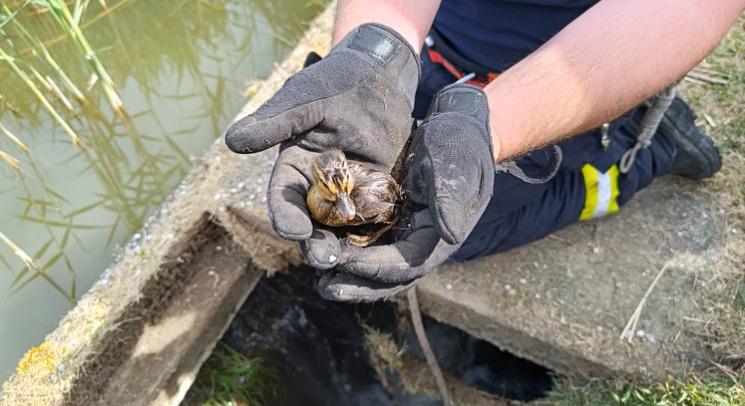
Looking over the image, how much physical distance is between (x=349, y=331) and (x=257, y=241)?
57 centimetres

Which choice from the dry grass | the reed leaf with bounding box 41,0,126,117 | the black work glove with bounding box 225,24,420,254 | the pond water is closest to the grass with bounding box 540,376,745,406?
the dry grass

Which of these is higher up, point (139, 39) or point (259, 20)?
point (139, 39)

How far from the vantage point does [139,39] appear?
3523 millimetres

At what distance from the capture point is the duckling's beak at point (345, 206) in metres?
1.45

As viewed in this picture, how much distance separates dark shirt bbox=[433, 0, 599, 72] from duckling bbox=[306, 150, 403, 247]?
776 mm

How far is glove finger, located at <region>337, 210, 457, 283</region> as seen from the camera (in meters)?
1.40

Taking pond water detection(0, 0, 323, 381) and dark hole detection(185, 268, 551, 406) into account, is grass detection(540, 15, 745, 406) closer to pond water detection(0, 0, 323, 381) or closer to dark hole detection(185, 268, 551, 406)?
dark hole detection(185, 268, 551, 406)

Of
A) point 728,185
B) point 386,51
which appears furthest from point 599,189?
point 386,51

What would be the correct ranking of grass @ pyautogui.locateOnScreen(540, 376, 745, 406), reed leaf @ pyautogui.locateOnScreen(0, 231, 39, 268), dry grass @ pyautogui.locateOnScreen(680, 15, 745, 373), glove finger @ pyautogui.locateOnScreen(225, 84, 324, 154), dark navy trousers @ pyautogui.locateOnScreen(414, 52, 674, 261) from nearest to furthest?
1. glove finger @ pyautogui.locateOnScreen(225, 84, 324, 154)
2. grass @ pyautogui.locateOnScreen(540, 376, 745, 406)
3. dry grass @ pyautogui.locateOnScreen(680, 15, 745, 373)
4. dark navy trousers @ pyautogui.locateOnScreen(414, 52, 674, 261)
5. reed leaf @ pyautogui.locateOnScreen(0, 231, 39, 268)

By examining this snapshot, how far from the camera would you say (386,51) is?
1.73m

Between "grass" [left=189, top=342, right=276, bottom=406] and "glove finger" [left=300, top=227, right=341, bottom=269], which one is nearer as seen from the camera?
"glove finger" [left=300, top=227, right=341, bottom=269]

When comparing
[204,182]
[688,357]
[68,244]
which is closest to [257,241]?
[204,182]

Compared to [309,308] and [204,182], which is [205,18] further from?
[309,308]

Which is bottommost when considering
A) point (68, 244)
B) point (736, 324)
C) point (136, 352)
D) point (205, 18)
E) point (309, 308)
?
point (736, 324)
